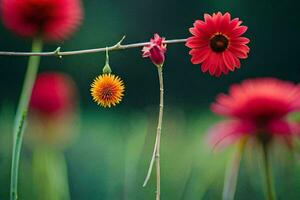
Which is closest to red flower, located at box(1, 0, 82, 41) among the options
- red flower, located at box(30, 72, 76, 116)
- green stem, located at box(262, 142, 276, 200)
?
red flower, located at box(30, 72, 76, 116)

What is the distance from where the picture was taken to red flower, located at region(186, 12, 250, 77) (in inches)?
25.3

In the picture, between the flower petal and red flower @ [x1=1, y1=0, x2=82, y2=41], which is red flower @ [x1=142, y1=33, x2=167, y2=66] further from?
red flower @ [x1=1, y1=0, x2=82, y2=41]

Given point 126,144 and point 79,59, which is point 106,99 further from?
point 79,59

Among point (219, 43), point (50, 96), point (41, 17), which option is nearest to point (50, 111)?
point (50, 96)

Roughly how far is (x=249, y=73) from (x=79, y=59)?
33.1 inches

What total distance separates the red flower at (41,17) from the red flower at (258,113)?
230 millimetres

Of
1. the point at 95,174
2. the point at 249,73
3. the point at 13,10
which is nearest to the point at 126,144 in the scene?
the point at 95,174

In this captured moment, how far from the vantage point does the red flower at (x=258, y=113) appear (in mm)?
607

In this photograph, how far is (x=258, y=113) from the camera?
0.63 metres

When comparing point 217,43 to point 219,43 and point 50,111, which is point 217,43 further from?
point 50,111

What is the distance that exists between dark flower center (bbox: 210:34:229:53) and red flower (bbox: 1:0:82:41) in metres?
0.20

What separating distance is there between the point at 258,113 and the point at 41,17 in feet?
0.89

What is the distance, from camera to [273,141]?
2.05ft

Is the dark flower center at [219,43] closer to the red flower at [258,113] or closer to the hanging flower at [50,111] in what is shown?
the red flower at [258,113]
